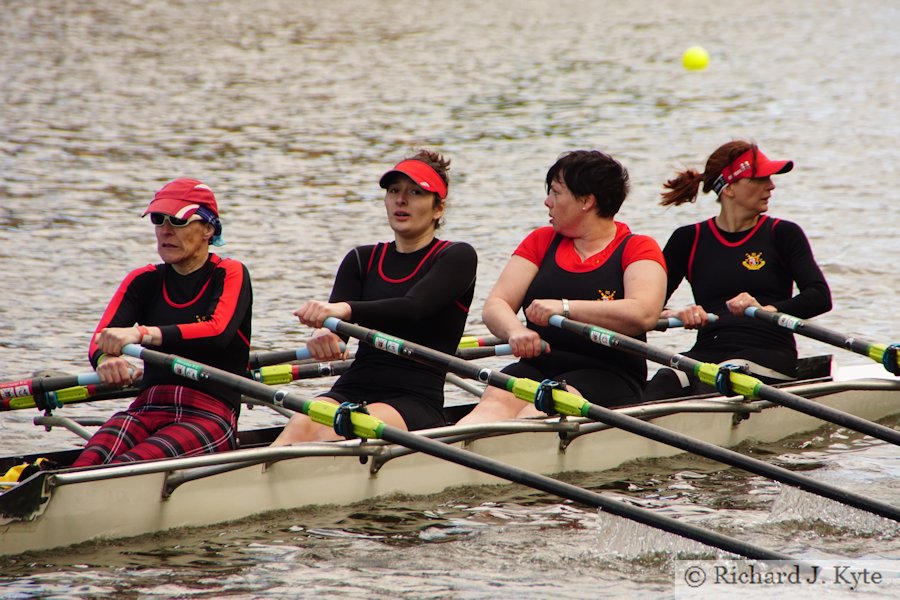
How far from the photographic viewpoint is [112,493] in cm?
579

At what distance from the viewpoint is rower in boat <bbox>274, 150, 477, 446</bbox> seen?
6.43 m

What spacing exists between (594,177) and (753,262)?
1.53 meters

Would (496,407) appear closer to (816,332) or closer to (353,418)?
(353,418)

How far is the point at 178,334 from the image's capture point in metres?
6.05

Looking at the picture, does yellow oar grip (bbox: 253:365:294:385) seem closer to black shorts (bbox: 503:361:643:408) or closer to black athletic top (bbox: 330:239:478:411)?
black athletic top (bbox: 330:239:478:411)

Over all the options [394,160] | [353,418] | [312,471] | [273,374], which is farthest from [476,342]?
[394,160]

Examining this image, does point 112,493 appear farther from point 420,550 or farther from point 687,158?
point 687,158

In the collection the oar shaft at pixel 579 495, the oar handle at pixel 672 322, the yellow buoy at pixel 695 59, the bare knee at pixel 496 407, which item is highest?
the yellow buoy at pixel 695 59

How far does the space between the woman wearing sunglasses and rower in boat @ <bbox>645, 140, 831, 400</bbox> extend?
2.67 metres

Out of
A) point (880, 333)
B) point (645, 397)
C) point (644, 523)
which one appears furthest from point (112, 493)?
point (880, 333)

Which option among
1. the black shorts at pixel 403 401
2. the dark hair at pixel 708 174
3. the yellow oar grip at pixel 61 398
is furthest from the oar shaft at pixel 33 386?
the dark hair at pixel 708 174

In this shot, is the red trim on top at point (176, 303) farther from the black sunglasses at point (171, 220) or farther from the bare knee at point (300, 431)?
the bare knee at point (300, 431)

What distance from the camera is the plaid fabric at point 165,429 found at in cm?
599

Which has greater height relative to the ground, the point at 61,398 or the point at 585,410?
the point at 61,398
